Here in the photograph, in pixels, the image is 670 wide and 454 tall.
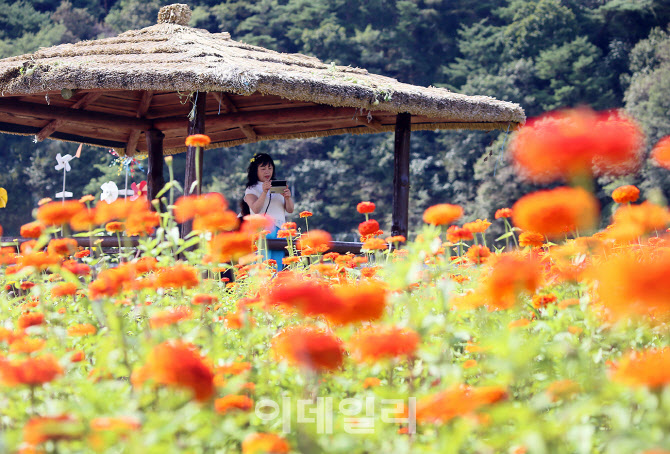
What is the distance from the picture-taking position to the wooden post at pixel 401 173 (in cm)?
549

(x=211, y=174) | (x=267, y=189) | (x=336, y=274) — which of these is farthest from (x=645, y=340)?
(x=211, y=174)

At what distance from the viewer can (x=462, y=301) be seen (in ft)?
5.60

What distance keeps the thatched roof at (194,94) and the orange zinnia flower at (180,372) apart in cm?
330

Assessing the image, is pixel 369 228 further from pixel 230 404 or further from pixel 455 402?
pixel 455 402

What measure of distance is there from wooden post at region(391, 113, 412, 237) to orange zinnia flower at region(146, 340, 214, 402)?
173 inches

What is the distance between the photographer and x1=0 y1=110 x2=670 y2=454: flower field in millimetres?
1073

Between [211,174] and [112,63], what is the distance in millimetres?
24690

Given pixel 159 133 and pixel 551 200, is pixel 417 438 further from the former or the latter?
pixel 159 133

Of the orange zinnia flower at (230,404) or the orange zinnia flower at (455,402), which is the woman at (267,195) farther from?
the orange zinnia flower at (455,402)

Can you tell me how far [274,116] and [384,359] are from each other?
464cm

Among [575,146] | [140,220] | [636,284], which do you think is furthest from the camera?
[140,220]

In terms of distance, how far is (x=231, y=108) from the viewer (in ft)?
20.2

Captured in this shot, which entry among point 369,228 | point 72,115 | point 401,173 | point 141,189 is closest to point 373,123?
point 401,173

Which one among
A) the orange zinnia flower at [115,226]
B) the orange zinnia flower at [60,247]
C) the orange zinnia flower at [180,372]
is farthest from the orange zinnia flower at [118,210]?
the orange zinnia flower at [180,372]
